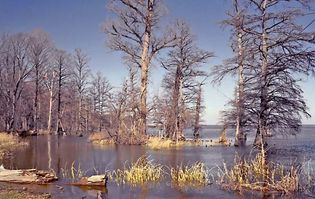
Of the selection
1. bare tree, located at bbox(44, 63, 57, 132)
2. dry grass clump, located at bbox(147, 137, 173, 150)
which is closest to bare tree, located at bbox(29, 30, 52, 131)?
bare tree, located at bbox(44, 63, 57, 132)

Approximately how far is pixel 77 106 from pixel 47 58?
11276mm

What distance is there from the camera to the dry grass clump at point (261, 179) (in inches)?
458

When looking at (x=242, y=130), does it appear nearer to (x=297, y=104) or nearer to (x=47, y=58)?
(x=297, y=104)

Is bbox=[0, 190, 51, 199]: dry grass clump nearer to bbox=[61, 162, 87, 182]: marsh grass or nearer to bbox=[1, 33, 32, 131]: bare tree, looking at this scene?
bbox=[61, 162, 87, 182]: marsh grass

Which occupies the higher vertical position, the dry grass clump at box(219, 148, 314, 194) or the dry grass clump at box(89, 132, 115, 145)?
the dry grass clump at box(89, 132, 115, 145)

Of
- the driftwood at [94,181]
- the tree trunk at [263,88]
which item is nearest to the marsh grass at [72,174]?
the driftwood at [94,181]

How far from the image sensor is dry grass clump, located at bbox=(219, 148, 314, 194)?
1164cm

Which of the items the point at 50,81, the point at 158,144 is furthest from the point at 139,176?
the point at 50,81

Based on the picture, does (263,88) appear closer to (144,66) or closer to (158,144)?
(158,144)

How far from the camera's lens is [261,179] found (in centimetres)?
1321

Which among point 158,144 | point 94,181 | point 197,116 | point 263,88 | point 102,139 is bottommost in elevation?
point 94,181

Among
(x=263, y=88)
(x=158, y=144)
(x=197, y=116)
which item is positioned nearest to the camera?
(x=263, y=88)

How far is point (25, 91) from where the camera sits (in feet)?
188

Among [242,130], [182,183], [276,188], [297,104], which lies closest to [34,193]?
[182,183]
